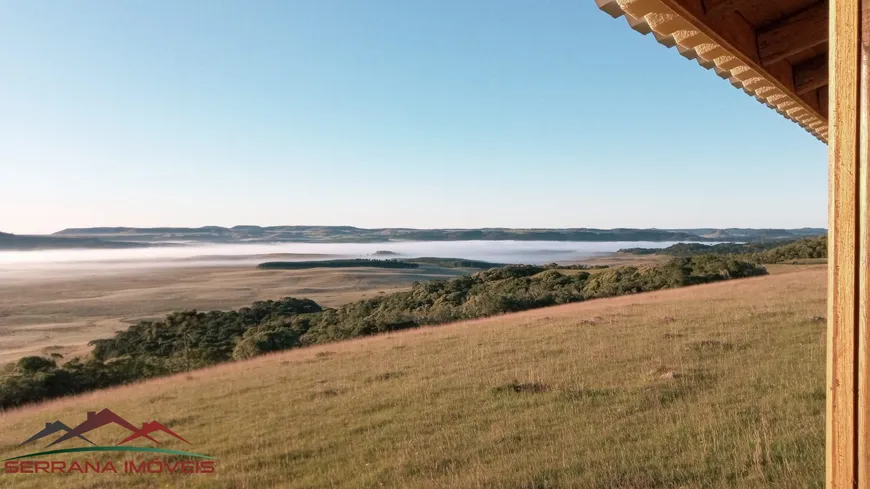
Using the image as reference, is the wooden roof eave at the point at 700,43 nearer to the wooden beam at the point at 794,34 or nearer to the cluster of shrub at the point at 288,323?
the wooden beam at the point at 794,34

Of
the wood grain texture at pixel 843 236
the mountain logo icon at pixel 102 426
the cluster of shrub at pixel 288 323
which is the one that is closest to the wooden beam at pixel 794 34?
the wood grain texture at pixel 843 236

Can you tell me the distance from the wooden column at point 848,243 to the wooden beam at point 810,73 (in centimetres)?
255

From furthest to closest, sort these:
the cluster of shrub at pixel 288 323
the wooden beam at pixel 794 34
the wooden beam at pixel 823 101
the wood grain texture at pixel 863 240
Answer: the cluster of shrub at pixel 288 323, the wooden beam at pixel 823 101, the wooden beam at pixel 794 34, the wood grain texture at pixel 863 240

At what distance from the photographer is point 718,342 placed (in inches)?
424

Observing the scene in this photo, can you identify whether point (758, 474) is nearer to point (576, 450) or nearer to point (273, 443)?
point (576, 450)

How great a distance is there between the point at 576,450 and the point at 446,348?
8373mm

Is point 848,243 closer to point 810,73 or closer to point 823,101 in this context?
point 810,73

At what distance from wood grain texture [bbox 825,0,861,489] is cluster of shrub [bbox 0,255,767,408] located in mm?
21763

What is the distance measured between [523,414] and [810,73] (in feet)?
17.7

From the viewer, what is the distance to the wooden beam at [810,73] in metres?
3.56

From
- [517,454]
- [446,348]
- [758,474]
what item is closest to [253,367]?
[446,348]

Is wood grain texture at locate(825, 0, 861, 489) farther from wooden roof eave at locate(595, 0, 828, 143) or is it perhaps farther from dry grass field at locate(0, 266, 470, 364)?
→ dry grass field at locate(0, 266, 470, 364)

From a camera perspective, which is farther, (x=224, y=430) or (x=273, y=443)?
(x=224, y=430)

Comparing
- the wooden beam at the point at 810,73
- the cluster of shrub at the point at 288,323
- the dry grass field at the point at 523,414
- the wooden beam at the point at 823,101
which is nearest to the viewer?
the wooden beam at the point at 810,73
